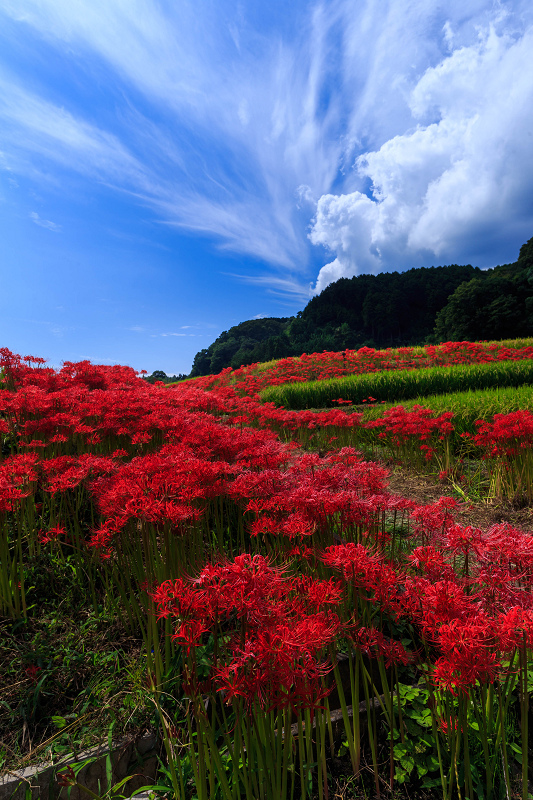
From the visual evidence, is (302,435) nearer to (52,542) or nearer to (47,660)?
(52,542)

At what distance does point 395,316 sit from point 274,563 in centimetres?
8534

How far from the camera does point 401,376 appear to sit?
49.3 ft

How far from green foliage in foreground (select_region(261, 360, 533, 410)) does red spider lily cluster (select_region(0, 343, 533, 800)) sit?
9244 mm

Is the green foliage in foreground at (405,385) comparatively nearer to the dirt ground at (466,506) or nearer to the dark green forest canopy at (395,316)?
the dirt ground at (466,506)

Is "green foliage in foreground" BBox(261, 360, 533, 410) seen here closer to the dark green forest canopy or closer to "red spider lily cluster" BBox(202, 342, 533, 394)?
"red spider lily cluster" BBox(202, 342, 533, 394)

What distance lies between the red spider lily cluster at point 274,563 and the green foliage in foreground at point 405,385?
9244mm

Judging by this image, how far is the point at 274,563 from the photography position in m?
2.77

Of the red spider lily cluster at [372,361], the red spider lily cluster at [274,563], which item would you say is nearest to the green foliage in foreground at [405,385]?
the red spider lily cluster at [372,361]

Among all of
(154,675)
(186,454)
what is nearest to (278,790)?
(154,675)

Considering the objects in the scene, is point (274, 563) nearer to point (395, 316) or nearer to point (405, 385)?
point (405, 385)

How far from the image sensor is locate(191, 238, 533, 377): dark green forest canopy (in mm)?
48719

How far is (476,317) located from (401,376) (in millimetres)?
42274

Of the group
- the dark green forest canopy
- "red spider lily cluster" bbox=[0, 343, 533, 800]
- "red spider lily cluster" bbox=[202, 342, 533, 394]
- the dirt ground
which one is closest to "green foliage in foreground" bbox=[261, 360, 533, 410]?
"red spider lily cluster" bbox=[202, 342, 533, 394]

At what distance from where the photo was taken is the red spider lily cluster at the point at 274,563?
4.47 feet
